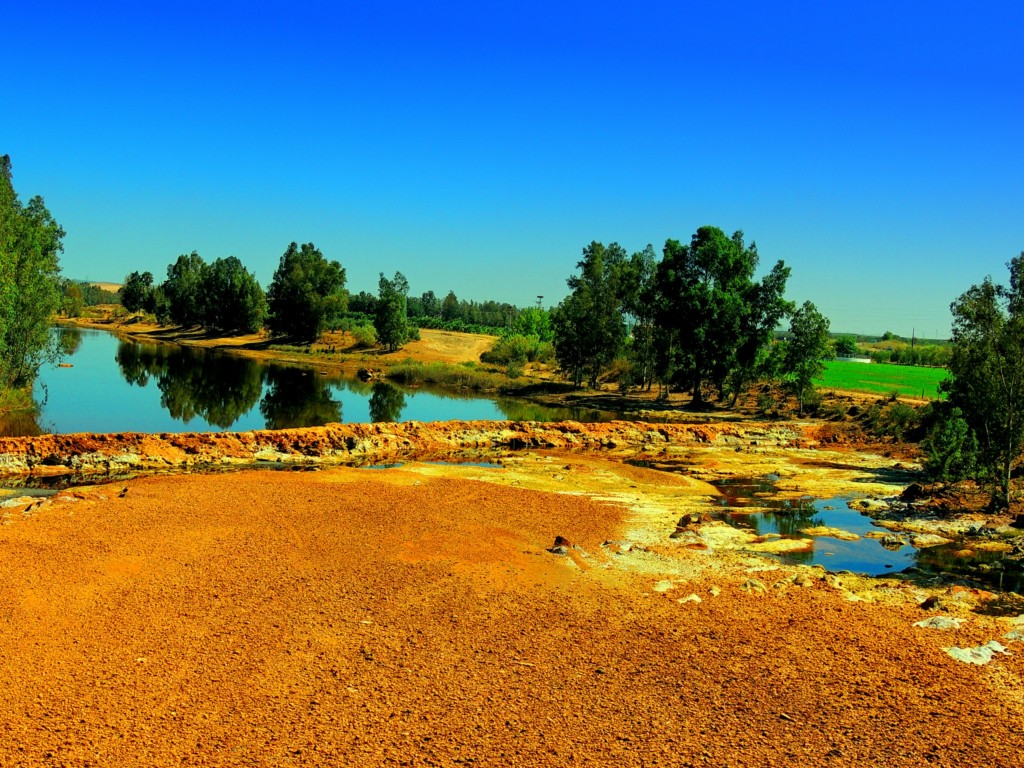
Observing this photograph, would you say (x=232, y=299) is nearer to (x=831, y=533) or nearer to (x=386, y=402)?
(x=386, y=402)

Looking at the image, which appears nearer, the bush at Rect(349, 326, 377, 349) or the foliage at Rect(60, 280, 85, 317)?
the foliage at Rect(60, 280, 85, 317)

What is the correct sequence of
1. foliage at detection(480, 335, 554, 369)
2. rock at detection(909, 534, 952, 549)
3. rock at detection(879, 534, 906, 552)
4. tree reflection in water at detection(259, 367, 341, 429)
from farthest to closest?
foliage at detection(480, 335, 554, 369), tree reflection in water at detection(259, 367, 341, 429), rock at detection(909, 534, 952, 549), rock at detection(879, 534, 906, 552)

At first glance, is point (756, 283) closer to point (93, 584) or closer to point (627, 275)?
point (627, 275)

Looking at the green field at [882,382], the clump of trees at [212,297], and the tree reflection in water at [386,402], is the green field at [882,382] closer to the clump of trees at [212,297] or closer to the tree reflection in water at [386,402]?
the tree reflection in water at [386,402]

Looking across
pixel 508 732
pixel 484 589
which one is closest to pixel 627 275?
pixel 484 589

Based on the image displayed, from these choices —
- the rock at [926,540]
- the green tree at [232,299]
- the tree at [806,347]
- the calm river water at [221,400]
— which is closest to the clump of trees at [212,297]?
the green tree at [232,299]

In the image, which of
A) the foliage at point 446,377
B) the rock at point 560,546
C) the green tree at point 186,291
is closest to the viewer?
the rock at point 560,546

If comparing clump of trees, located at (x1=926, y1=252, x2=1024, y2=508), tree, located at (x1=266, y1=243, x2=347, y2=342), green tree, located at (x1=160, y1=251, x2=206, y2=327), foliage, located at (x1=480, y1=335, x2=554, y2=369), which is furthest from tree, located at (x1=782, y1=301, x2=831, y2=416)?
green tree, located at (x1=160, y1=251, x2=206, y2=327)

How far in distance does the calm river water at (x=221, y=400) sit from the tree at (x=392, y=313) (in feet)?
54.9

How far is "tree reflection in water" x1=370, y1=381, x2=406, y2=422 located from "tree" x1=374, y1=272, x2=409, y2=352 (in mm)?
23695

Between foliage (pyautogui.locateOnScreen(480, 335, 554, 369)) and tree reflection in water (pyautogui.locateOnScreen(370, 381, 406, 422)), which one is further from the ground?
foliage (pyautogui.locateOnScreen(480, 335, 554, 369))

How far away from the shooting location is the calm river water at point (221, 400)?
40.4 meters

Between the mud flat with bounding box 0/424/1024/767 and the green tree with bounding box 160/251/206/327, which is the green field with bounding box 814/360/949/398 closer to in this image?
the mud flat with bounding box 0/424/1024/767

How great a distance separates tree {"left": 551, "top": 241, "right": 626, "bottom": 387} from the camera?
6381 centimetres
